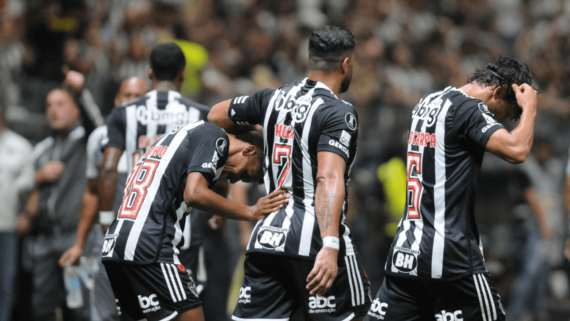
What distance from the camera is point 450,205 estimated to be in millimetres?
4480

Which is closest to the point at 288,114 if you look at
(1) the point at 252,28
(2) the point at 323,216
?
(2) the point at 323,216

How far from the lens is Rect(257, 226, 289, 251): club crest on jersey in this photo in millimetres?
4594

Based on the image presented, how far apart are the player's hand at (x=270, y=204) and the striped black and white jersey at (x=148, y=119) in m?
1.48

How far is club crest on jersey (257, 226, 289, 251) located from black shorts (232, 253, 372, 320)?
71mm

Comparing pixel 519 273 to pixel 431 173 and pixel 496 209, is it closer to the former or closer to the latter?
pixel 496 209

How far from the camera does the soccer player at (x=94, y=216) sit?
21.3ft

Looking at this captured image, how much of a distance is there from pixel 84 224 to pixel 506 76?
4.18 meters

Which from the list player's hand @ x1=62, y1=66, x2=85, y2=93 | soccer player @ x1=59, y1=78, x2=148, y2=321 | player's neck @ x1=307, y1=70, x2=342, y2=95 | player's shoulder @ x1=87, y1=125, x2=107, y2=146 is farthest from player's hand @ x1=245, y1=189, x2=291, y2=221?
player's hand @ x1=62, y1=66, x2=85, y2=93

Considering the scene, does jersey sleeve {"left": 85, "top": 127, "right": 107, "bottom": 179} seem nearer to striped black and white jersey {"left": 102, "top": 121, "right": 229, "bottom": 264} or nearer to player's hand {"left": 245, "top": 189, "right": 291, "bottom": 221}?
striped black and white jersey {"left": 102, "top": 121, "right": 229, "bottom": 264}

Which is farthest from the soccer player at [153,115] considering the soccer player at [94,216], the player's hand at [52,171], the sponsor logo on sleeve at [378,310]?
the player's hand at [52,171]

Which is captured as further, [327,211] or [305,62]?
[305,62]

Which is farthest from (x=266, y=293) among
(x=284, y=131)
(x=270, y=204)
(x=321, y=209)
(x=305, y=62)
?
(x=305, y=62)

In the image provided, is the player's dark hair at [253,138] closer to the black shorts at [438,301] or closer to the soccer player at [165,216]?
the soccer player at [165,216]

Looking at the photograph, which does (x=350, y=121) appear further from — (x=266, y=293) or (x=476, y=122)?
(x=266, y=293)
